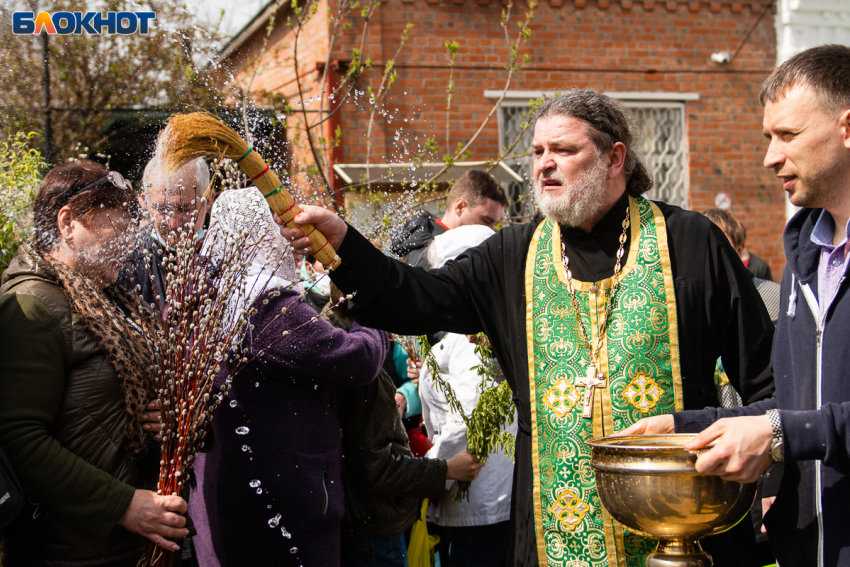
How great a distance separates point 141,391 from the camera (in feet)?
8.07

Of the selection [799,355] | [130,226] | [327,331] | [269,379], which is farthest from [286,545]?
[799,355]

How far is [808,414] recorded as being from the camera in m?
1.75

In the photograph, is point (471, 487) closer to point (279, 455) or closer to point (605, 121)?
point (279, 455)

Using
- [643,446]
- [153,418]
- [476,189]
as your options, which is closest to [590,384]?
[643,446]

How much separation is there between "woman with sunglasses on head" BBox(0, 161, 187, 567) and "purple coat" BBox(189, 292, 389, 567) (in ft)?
1.11

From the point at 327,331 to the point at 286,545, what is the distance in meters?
0.77

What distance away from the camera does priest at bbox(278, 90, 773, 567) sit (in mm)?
2340

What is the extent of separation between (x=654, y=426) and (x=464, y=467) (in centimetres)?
144

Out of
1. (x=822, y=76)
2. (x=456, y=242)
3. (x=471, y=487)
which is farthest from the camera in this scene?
(x=456, y=242)

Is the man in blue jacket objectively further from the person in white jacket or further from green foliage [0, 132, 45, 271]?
green foliage [0, 132, 45, 271]

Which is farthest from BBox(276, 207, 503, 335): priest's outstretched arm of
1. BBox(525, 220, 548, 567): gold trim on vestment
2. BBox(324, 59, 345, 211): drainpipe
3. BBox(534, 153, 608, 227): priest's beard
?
BBox(324, 59, 345, 211): drainpipe

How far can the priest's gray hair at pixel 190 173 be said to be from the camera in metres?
2.37

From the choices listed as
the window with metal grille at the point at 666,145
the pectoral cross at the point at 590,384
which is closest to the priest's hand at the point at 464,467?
the pectoral cross at the point at 590,384

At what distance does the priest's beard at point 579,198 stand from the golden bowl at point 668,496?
86 centimetres
